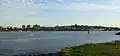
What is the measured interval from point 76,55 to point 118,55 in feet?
24.5

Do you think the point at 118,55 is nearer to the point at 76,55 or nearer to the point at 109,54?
the point at 109,54

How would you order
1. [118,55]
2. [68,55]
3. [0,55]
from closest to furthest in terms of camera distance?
[118,55] < [68,55] < [0,55]

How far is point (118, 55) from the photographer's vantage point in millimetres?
46844

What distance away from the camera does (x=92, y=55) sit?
155 feet

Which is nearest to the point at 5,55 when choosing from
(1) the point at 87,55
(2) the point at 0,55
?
(2) the point at 0,55

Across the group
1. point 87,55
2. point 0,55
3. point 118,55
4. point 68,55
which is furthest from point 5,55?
point 118,55

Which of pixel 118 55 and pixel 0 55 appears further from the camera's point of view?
pixel 0 55

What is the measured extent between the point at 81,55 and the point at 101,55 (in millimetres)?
3453

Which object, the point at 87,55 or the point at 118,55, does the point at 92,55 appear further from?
the point at 118,55

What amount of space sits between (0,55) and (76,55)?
21.7 m

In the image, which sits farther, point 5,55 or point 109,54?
point 5,55

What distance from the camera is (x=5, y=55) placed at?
6412cm

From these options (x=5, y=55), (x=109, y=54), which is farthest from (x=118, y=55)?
(x=5, y=55)

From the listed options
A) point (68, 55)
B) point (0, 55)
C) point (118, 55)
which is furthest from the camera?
point (0, 55)
